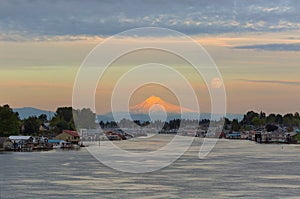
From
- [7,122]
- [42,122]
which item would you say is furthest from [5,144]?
[42,122]

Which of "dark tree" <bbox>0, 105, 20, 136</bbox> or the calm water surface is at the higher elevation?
"dark tree" <bbox>0, 105, 20, 136</bbox>

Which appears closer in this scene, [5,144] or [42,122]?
[5,144]

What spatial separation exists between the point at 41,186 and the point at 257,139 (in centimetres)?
6396

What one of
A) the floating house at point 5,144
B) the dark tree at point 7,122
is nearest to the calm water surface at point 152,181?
the floating house at point 5,144

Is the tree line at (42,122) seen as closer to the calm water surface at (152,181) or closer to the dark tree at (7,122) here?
the dark tree at (7,122)

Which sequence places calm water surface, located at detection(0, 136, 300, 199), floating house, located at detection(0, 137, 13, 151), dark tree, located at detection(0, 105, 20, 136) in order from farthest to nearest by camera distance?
1. dark tree, located at detection(0, 105, 20, 136)
2. floating house, located at detection(0, 137, 13, 151)
3. calm water surface, located at detection(0, 136, 300, 199)

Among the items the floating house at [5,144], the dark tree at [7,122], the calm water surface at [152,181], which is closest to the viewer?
the calm water surface at [152,181]

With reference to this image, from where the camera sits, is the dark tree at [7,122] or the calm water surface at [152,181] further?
the dark tree at [7,122]

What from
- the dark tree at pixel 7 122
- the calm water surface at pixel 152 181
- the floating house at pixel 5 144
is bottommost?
the calm water surface at pixel 152 181

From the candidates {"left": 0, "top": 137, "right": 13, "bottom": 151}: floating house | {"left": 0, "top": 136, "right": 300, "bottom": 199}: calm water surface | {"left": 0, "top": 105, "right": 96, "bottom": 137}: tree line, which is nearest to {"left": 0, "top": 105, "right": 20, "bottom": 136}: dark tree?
{"left": 0, "top": 105, "right": 96, "bottom": 137}: tree line

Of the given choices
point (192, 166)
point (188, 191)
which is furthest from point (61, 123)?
point (188, 191)

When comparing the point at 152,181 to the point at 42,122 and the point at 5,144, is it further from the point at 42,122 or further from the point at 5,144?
the point at 42,122

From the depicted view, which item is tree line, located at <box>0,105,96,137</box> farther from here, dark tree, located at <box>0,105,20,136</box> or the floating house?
the floating house

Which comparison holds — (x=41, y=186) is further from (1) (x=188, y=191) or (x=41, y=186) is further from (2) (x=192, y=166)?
(2) (x=192, y=166)
